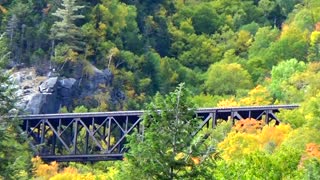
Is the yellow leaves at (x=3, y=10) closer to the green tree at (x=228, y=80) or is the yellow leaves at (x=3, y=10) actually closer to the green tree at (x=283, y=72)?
the green tree at (x=283, y=72)

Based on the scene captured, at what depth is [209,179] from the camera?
1019 inches

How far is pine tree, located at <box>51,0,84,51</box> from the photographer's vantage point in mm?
104250

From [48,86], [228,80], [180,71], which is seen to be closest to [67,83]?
[48,86]

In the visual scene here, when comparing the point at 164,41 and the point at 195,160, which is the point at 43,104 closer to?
the point at 164,41

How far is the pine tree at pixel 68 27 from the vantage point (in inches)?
4104

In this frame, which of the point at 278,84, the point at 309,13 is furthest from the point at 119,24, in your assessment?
the point at 309,13

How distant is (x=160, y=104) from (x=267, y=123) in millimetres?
47881

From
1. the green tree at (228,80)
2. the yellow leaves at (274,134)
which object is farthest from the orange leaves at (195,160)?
the green tree at (228,80)

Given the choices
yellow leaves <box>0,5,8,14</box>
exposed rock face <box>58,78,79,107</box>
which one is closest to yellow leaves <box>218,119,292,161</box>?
exposed rock face <box>58,78,79,107</box>

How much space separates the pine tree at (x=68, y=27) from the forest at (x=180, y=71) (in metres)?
0.15

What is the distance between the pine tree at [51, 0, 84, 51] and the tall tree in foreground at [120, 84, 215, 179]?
78387mm

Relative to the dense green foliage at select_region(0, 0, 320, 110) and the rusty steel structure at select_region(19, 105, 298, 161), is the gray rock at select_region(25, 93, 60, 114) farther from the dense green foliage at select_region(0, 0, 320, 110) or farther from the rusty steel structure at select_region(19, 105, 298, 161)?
the rusty steel structure at select_region(19, 105, 298, 161)

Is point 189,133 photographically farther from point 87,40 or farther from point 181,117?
point 87,40

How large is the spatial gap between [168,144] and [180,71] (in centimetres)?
10417
